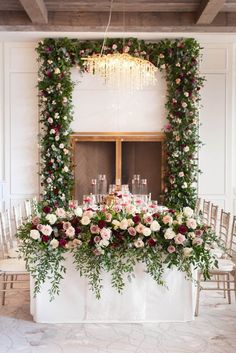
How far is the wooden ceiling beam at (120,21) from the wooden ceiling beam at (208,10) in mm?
277

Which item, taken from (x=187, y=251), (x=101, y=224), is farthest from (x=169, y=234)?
(x=101, y=224)

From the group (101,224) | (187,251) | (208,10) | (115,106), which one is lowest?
(187,251)

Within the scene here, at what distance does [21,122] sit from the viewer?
9398mm

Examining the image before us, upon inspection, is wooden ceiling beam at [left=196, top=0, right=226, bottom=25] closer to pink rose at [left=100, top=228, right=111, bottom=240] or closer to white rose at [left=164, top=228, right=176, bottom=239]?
white rose at [left=164, top=228, right=176, bottom=239]

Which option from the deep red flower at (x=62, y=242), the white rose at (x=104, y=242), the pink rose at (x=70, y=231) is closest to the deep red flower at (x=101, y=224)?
the white rose at (x=104, y=242)

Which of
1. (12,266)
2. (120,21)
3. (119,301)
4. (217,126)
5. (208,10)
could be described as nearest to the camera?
(119,301)

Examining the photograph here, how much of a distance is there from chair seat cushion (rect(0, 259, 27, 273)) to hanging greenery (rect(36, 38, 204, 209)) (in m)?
4.17

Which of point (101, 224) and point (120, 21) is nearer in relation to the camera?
point (101, 224)

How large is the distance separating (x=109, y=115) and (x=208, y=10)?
A: 3.15 m

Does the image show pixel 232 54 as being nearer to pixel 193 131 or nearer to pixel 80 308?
pixel 193 131

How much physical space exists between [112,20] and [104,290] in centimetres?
489

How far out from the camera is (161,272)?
4090 mm

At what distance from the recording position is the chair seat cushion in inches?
181

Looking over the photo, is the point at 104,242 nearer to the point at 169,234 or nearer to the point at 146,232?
the point at 146,232
